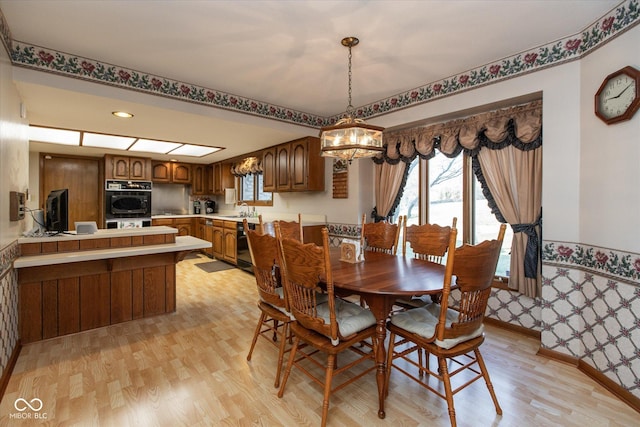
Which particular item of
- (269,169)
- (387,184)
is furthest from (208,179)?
(387,184)

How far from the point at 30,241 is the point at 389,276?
9.70 ft

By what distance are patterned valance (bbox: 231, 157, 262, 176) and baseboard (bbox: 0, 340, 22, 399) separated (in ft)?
12.9

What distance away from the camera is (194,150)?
17.3 feet

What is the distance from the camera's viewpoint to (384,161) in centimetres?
376

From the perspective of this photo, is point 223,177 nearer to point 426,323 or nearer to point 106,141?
point 106,141

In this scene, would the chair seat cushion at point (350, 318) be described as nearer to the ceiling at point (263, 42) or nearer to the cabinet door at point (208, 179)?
the ceiling at point (263, 42)

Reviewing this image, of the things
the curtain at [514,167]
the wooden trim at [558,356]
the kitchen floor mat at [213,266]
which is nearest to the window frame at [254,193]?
the kitchen floor mat at [213,266]

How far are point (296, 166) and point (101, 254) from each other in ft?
8.50

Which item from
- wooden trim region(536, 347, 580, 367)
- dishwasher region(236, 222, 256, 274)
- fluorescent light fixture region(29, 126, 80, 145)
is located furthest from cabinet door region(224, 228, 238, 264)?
wooden trim region(536, 347, 580, 367)

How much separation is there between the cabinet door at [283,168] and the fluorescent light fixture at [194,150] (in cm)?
119

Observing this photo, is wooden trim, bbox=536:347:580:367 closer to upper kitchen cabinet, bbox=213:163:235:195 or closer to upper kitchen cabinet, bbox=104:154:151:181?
upper kitchen cabinet, bbox=213:163:235:195

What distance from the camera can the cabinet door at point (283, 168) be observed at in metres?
4.49

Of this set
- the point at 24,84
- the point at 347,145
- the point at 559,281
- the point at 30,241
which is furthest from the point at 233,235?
the point at 559,281

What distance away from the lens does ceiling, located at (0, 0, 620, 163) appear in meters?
1.85
